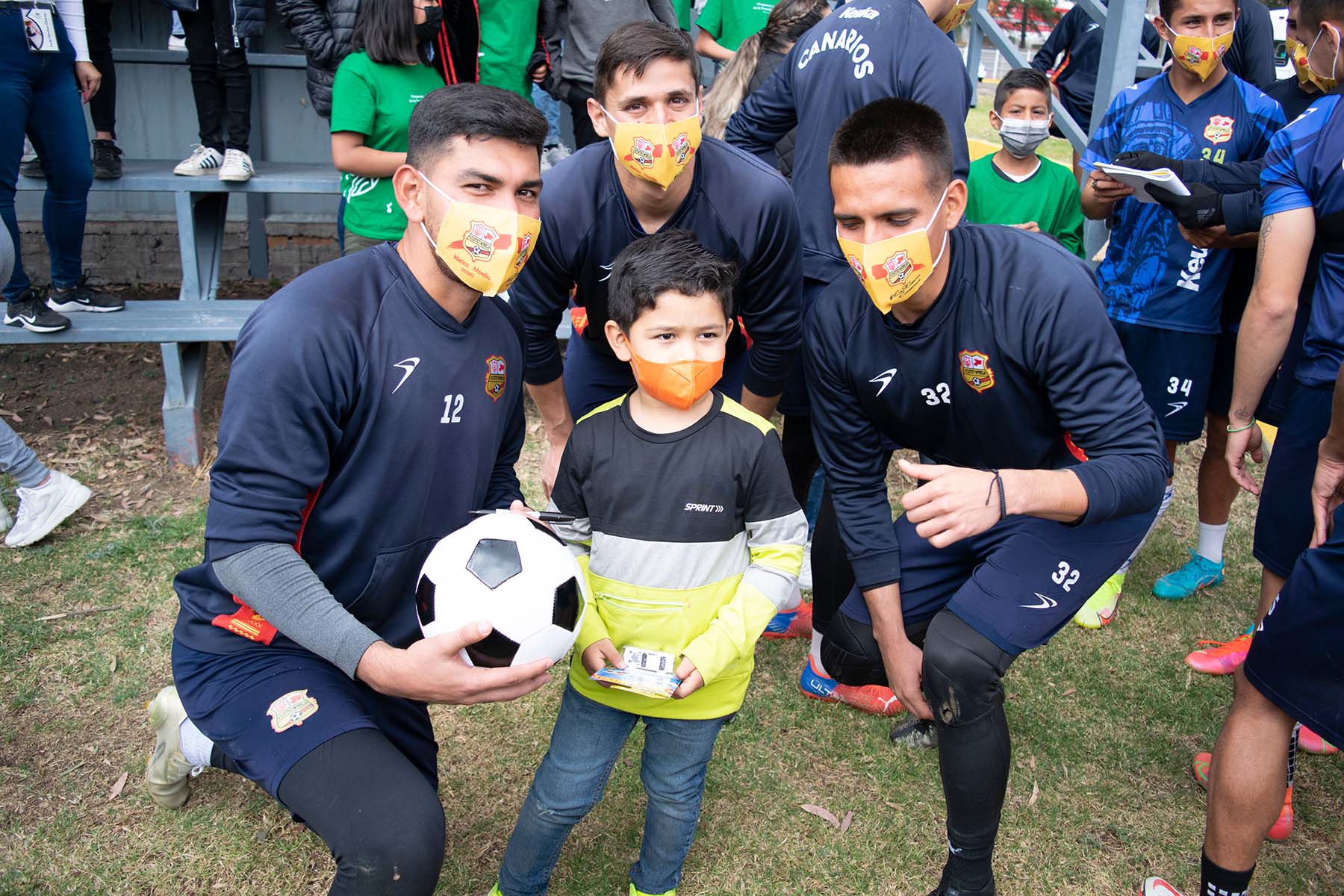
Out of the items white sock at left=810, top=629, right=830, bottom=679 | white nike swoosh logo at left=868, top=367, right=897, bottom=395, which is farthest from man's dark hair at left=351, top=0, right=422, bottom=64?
white sock at left=810, top=629, right=830, bottom=679

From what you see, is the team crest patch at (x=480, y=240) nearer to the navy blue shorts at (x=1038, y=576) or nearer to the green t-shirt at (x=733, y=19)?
the navy blue shorts at (x=1038, y=576)

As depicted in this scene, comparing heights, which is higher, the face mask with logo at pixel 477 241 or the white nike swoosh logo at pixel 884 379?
the face mask with logo at pixel 477 241

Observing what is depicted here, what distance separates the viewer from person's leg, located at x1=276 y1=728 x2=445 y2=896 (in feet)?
6.86

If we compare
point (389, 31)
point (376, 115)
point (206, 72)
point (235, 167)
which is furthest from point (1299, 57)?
point (206, 72)

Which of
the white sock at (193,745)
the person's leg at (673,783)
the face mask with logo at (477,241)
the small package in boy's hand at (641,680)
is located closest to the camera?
the small package in boy's hand at (641,680)

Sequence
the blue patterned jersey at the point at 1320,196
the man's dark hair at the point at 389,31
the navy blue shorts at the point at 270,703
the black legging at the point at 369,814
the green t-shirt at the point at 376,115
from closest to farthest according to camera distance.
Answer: the black legging at the point at 369,814 < the navy blue shorts at the point at 270,703 < the blue patterned jersey at the point at 1320,196 < the man's dark hair at the point at 389,31 < the green t-shirt at the point at 376,115

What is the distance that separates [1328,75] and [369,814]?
369 centimetres

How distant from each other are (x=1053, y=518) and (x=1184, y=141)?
7.94 ft

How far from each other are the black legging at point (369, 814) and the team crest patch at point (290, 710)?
10 centimetres

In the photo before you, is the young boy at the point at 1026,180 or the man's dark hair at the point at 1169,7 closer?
the man's dark hair at the point at 1169,7

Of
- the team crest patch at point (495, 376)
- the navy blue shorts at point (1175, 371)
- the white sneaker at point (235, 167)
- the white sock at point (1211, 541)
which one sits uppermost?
the team crest patch at point (495, 376)

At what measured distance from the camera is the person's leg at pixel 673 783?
2611 mm

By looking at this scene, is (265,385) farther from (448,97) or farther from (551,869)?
(551,869)

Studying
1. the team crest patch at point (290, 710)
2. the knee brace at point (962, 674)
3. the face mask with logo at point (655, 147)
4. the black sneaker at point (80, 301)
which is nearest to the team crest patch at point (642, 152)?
the face mask with logo at point (655, 147)
